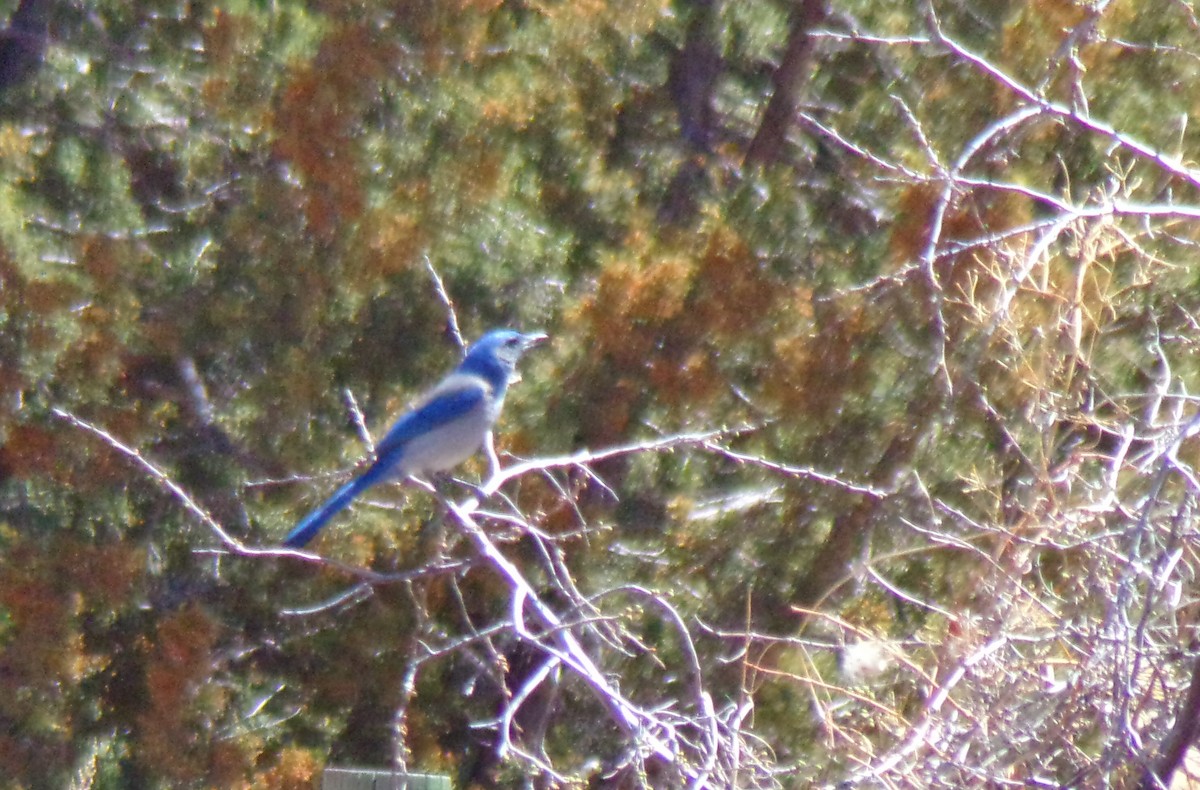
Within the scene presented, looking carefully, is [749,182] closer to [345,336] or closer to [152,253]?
[345,336]

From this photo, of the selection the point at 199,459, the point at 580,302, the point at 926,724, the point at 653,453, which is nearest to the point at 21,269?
the point at 199,459

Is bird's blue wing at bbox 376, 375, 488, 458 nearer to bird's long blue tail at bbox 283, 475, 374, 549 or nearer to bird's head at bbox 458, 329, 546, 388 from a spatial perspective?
bird's head at bbox 458, 329, 546, 388

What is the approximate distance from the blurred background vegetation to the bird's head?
22 centimetres

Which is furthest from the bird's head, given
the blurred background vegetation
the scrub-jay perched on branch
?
the blurred background vegetation

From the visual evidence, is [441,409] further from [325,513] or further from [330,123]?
[330,123]

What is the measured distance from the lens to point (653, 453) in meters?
6.38

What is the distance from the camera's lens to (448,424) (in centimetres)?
602

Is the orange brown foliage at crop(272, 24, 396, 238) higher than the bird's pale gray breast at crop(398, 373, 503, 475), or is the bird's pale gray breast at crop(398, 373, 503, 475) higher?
the orange brown foliage at crop(272, 24, 396, 238)

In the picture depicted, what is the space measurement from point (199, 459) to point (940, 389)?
2.72m

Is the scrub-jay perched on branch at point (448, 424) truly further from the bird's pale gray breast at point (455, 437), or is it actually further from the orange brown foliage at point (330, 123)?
the orange brown foliage at point (330, 123)

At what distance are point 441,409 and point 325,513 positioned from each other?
59 centimetres

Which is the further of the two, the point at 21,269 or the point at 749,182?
the point at 749,182

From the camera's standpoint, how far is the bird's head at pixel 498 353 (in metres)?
5.86

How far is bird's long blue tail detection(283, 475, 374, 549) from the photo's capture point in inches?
228
